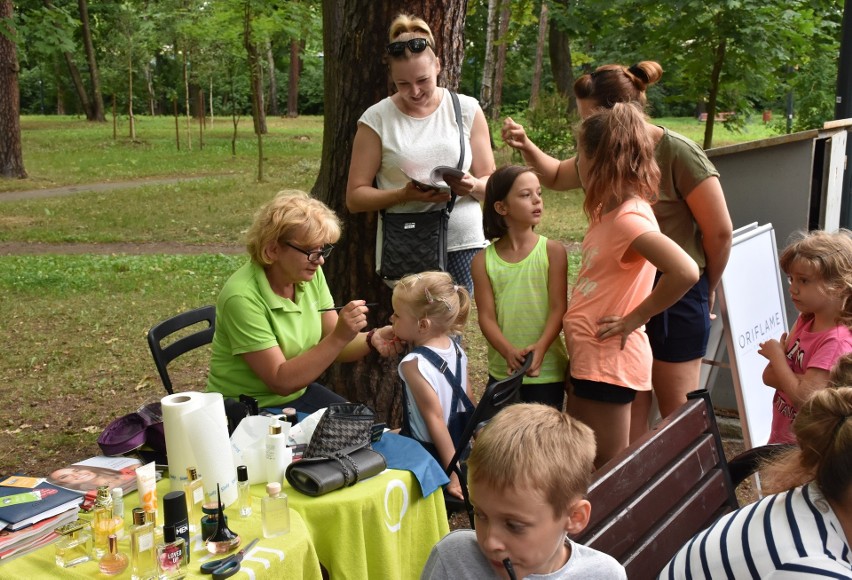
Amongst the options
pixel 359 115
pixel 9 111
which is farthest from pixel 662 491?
pixel 9 111

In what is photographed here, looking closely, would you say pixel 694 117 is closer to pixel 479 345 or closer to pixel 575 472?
pixel 479 345

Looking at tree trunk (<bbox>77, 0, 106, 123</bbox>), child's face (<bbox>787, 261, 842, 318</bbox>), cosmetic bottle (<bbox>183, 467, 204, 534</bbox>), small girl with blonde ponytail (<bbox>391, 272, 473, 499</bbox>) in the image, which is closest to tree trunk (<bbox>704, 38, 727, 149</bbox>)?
child's face (<bbox>787, 261, 842, 318</bbox>)

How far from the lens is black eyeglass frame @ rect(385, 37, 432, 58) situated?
346 cm

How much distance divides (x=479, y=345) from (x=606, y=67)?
343 centimetres

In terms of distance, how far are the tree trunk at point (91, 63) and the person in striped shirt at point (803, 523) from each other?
24973mm

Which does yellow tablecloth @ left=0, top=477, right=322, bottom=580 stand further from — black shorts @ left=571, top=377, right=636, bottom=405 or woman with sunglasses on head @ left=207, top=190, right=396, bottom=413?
black shorts @ left=571, top=377, right=636, bottom=405

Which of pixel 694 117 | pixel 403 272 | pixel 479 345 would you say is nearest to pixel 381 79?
pixel 403 272

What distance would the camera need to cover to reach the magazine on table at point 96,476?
2.24 m

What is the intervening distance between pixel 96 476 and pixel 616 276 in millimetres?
1848

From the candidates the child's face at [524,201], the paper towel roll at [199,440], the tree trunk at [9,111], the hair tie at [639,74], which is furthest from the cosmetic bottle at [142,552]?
Result: the tree trunk at [9,111]

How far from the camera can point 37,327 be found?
706 centimetres

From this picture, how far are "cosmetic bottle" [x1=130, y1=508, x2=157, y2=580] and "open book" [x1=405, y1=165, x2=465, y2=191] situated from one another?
199 cm

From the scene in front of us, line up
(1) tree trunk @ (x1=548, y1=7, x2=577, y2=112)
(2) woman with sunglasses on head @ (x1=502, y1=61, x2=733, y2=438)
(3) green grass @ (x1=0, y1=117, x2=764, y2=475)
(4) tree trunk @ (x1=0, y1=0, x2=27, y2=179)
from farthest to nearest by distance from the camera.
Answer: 1. (1) tree trunk @ (x1=548, y1=7, x2=577, y2=112)
2. (4) tree trunk @ (x1=0, y1=0, x2=27, y2=179)
3. (3) green grass @ (x1=0, y1=117, x2=764, y2=475)
4. (2) woman with sunglasses on head @ (x1=502, y1=61, x2=733, y2=438)

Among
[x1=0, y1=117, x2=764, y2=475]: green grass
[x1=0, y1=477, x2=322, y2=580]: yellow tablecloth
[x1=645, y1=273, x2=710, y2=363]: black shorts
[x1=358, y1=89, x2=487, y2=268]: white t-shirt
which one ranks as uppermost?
[x1=358, y1=89, x2=487, y2=268]: white t-shirt
